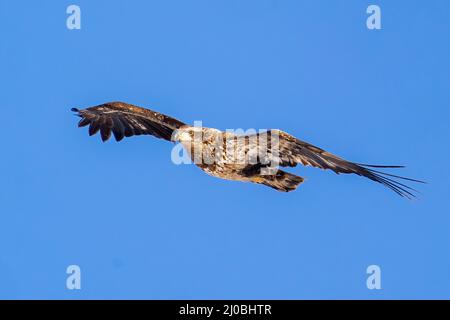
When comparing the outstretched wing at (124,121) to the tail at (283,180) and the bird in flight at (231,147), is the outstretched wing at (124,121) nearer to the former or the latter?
the bird in flight at (231,147)

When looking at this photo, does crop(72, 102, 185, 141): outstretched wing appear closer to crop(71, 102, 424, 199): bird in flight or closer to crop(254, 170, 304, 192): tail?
crop(71, 102, 424, 199): bird in flight

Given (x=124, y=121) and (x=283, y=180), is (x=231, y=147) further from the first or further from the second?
(x=124, y=121)

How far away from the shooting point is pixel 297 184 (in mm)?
14430

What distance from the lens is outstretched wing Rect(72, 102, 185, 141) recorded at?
53.3 ft

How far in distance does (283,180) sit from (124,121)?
145 inches

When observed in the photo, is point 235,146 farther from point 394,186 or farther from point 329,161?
point 394,186

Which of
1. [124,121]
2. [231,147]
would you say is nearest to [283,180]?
[231,147]

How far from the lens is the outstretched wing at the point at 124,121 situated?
53.3 feet

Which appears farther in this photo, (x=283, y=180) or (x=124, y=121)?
(x=124, y=121)

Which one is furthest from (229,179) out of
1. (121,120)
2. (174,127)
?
(121,120)

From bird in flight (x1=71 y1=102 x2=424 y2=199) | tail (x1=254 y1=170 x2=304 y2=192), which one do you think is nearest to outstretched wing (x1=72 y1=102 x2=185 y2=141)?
bird in flight (x1=71 y1=102 x2=424 y2=199)

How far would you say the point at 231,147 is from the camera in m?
14.5

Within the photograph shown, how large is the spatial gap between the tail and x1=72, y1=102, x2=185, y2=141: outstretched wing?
2476 mm

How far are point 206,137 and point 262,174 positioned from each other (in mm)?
1250
